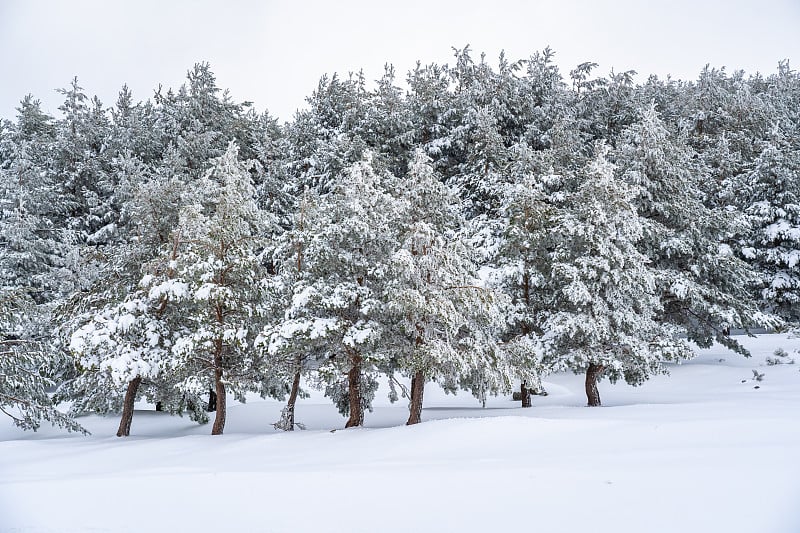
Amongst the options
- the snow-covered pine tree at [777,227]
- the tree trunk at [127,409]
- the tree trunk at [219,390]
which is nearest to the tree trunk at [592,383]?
the tree trunk at [219,390]

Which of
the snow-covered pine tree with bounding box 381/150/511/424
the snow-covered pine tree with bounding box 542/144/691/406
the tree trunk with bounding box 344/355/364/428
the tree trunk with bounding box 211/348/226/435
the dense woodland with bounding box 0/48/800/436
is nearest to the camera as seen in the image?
the snow-covered pine tree with bounding box 381/150/511/424

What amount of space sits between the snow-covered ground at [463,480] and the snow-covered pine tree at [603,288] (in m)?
3.27

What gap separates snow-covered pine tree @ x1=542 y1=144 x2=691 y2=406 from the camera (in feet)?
51.9

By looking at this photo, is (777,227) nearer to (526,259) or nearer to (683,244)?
(683,244)

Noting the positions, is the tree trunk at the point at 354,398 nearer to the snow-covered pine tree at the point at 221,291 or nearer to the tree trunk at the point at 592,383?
the snow-covered pine tree at the point at 221,291

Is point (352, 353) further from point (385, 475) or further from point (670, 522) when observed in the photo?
point (670, 522)

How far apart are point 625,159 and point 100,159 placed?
30.3 metres

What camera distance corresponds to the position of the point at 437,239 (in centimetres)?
1372

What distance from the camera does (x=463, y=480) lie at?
743cm

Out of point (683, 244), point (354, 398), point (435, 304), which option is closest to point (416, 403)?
point (354, 398)

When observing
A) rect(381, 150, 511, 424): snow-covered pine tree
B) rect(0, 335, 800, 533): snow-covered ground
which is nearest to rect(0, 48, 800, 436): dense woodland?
rect(381, 150, 511, 424): snow-covered pine tree

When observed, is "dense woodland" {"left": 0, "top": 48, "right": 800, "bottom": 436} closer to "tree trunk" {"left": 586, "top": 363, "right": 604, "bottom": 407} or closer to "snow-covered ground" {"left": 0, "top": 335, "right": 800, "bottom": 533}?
"tree trunk" {"left": 586, "top": 363, "right": 604, "bottom": 407}

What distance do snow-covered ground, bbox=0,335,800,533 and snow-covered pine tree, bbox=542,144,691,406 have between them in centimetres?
327

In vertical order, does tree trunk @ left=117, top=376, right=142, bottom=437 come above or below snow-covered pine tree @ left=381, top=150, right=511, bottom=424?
below
